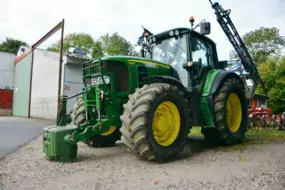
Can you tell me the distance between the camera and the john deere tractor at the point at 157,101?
4.08 m

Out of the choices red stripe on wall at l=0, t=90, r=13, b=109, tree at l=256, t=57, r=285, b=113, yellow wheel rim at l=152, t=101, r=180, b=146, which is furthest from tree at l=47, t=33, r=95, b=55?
yellow wheel rim at l=152, t=101, r=180, b=146

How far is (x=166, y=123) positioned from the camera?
4.54 meters

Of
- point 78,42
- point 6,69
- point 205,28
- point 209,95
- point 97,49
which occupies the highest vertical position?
point 78,42

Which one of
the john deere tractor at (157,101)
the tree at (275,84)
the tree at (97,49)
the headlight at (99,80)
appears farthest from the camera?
the tree at (97,49)

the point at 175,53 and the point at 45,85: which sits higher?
the point at 175,53

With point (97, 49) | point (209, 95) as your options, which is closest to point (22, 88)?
point (209, 95)

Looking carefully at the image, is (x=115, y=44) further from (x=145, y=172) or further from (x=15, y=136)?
(x=145, y=172)

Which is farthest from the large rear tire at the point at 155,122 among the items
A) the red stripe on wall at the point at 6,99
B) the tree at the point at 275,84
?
the tree at the point at 275,84

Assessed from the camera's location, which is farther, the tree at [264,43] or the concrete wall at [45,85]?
the tree at [264,43]

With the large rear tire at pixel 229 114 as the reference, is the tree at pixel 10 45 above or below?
above

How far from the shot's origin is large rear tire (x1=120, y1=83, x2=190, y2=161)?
3.94 metres

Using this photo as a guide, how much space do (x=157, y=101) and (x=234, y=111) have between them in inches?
122

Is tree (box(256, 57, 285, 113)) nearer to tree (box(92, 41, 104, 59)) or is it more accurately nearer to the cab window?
the cab window

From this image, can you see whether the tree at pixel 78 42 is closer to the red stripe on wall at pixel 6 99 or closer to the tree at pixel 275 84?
the red stripe on wall at pixel 6 99
